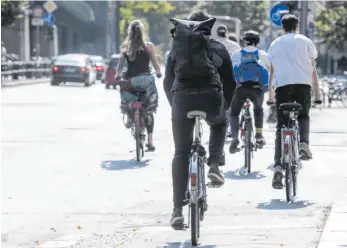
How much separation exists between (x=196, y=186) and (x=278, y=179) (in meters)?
3.08

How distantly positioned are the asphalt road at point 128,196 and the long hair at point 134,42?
1.45 m

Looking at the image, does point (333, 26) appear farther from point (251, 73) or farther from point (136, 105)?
point (251, 73)

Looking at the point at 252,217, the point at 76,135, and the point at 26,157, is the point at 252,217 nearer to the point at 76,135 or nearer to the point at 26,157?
the point at 26,157

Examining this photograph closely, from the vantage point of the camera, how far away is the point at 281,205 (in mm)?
9914

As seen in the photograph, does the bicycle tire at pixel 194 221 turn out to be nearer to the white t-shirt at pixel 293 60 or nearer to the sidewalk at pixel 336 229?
the sidewalk at pixel 336 229

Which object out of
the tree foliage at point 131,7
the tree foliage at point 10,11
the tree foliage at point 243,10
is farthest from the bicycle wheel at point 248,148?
the tree foliage at point 243,10

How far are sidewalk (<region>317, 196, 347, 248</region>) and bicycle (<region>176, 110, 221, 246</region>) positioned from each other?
87cm

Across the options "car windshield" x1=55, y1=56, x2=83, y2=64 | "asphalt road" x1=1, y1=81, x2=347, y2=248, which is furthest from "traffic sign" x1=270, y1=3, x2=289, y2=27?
"car windshield" x1=55, y1=56, x2=83, y2=64

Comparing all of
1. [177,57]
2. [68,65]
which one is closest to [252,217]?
[177,57]

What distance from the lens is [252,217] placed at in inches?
357

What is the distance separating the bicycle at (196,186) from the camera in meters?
7.39

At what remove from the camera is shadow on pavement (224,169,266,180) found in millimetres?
12352

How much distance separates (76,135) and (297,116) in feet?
25.7

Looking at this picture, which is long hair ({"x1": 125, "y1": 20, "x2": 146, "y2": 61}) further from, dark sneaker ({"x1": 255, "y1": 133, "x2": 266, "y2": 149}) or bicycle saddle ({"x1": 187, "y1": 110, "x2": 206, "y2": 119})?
bicycle saddle ({"x1": 187, "y1": 110, "x2": 206, "y2": 119})
